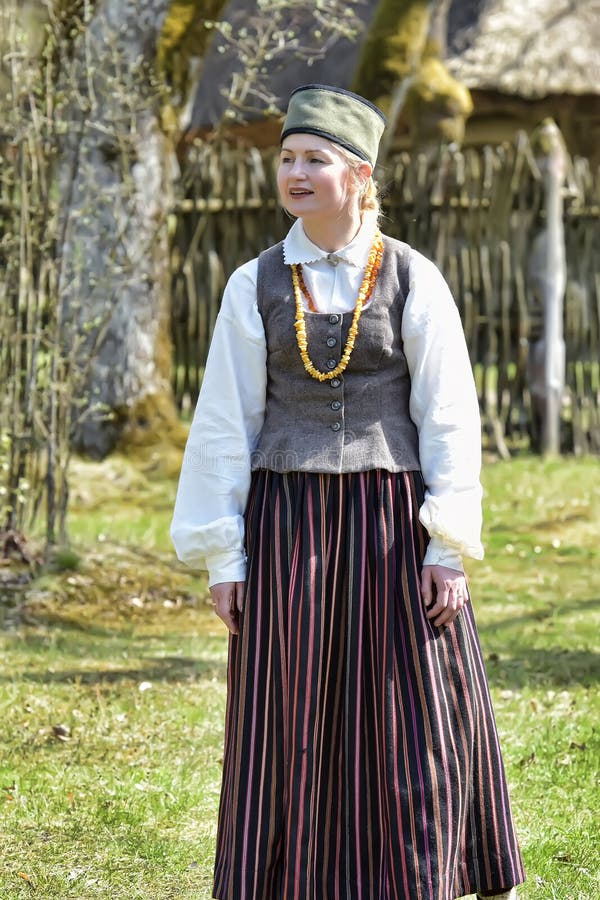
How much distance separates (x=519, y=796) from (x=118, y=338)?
15.0 ft

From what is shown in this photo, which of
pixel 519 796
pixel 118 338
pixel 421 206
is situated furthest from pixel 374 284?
pixel 421 206

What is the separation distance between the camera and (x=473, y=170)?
8.74 m

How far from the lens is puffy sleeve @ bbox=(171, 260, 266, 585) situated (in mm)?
2854

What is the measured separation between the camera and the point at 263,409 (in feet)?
9.62

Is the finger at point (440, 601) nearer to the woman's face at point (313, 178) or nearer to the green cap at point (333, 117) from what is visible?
the woman's face at point (313, 178)

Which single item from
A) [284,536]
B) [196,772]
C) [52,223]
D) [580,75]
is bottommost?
[196,772]

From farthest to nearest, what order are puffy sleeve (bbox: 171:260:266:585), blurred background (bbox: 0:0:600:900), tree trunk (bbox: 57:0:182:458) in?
tree trunk (bbox: 57:0:182:458) → blurred background (bbox: 0:0:600:900) → puffy sleeve (bbox: 171:260:266:585)

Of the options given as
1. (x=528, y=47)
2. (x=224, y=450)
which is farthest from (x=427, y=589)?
(x=528, y=47)

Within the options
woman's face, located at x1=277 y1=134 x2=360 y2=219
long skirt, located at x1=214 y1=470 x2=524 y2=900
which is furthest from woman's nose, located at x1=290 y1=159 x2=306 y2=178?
long skirt, located at x1=214 y1=470 x2=524 y2=900

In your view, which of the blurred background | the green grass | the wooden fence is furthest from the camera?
the wooden fence

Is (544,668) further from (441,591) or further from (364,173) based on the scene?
(364,173)

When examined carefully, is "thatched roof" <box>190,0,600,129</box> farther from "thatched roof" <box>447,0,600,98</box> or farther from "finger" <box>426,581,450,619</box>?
"finger" <box>426,581,450,619</box>

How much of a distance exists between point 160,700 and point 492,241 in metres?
5.05

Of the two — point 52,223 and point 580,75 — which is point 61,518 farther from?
point 580,75
